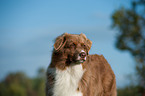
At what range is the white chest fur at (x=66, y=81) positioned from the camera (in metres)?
7.21

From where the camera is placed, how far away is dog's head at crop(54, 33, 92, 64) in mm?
7039

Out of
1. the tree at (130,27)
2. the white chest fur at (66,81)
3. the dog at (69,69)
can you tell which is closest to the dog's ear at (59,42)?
the dog at (69,69)

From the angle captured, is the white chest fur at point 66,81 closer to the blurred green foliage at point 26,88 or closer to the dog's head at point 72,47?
the dog's head at point 72,47

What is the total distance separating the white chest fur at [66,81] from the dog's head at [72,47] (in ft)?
1.06

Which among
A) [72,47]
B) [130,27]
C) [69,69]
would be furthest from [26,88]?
[72,47]

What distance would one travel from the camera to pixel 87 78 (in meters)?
7.52

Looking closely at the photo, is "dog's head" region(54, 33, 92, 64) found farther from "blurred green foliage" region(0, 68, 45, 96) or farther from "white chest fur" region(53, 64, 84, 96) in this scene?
"blurred green foliage" region(0, 68, 45, 96)

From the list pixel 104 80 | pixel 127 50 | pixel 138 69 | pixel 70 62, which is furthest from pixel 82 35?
pixel 127 50

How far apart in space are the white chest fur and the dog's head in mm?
322

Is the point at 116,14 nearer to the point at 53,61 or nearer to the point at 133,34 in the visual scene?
the point at 133,34

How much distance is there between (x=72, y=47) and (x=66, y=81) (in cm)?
111

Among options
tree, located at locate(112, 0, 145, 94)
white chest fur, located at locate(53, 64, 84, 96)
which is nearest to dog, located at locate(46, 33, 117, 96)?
white chest fur, located at locate(53, 64, 84, 96)

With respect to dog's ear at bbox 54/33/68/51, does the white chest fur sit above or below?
below

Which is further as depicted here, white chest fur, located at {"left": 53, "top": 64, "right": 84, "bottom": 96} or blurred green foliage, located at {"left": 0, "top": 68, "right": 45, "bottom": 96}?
blurred green foliage, located at {"left": 0, "top": 68, "right": 45, "bottom": 96}
